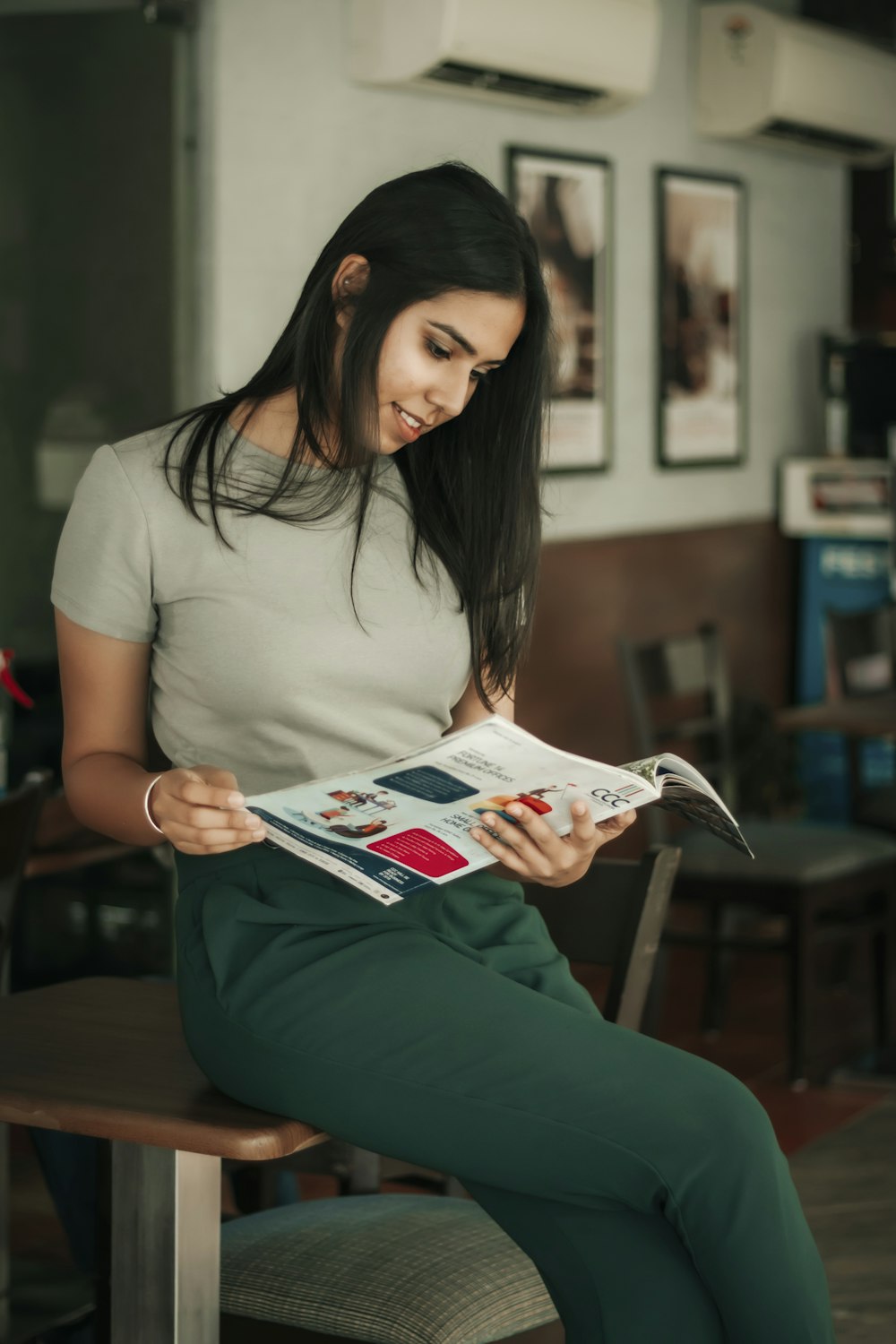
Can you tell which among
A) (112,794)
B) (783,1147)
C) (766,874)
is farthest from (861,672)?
(112,794)

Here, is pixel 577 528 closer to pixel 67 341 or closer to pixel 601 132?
pixel 601 132

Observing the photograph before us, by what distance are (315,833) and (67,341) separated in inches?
93.5

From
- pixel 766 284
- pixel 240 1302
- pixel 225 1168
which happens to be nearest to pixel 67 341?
→ pixel 225 1168

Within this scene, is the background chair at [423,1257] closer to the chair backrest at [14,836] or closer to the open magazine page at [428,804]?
the open magazine page at [428,804]

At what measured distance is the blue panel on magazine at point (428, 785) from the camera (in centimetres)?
152

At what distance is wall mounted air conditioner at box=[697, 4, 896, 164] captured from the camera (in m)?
5.26

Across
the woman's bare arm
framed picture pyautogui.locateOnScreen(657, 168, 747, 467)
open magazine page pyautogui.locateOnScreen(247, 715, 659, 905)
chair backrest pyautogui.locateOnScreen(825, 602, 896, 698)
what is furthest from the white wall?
open magazine page pyautogui.locateOnScreen(247, 715, 659, 905)

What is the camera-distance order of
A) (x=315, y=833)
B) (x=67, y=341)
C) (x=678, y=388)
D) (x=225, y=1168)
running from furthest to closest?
1. (x=678, y=388)
2. (x=67, y=341)
3. (x=225, y=1168)
4. (x=315, y=833)

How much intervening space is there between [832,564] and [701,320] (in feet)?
3.53

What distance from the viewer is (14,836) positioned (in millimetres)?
2193

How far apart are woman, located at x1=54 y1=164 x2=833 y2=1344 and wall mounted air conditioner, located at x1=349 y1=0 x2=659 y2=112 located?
7.79 feet

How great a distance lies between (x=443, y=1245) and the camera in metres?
1.69

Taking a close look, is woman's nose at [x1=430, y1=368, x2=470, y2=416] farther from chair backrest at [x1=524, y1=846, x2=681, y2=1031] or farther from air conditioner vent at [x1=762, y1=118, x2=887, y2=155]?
air conditioner vent at [x1=762, y1=118, x2=887, y2=155]

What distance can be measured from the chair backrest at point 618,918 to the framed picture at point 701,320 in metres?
3.61
